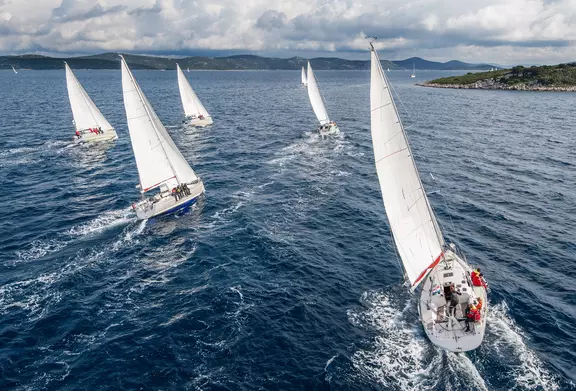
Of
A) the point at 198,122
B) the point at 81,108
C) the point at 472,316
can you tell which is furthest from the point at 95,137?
the point at 472,316

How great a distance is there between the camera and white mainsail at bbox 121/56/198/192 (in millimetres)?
48656

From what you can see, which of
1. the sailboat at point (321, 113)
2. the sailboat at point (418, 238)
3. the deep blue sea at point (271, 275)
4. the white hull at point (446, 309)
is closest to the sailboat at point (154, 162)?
the deep blue sea at point (271, 275)

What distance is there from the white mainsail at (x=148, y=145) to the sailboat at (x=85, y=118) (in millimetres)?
41391

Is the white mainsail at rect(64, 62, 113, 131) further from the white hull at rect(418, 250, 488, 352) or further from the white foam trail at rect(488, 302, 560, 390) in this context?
the white foam trail at rect(488, 302, 560, 390)

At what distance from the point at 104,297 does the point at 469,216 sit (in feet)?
138

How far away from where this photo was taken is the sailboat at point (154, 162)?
158 ft

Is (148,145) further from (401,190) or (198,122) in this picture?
(198,122)

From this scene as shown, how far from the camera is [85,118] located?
3339 inches

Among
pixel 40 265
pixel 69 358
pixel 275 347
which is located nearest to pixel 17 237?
pixel 40 265

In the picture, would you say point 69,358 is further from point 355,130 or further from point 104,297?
point 355,130

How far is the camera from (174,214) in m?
49.6

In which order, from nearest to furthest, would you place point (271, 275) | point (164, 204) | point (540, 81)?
point (271, 275) < point (164, 204) < point (540, 81)

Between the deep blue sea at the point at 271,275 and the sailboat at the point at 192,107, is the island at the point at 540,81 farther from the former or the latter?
the sailboat at the point at 192,107

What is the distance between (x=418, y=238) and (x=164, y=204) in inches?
1259
